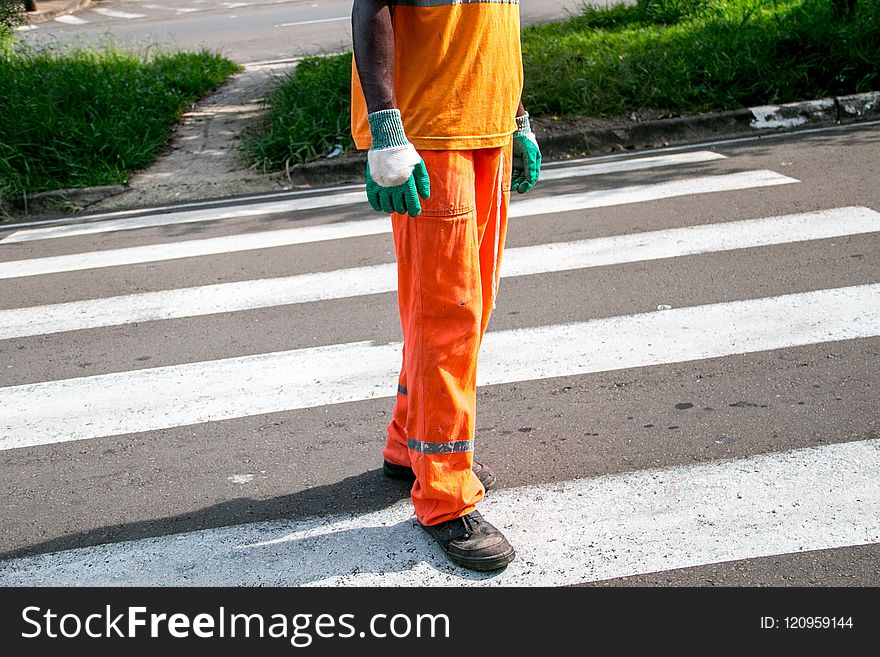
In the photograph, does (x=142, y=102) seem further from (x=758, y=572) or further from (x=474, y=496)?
(x=758, y=572)

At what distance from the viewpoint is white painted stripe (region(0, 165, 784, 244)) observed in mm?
6715

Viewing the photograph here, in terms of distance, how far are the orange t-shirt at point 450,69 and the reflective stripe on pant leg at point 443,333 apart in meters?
0.07

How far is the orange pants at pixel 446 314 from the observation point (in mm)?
2963

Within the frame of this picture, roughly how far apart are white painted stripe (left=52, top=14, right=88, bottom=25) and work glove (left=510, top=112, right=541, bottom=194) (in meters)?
18.7

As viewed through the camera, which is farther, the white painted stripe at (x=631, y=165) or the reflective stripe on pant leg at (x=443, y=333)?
the white painted stripe at (x=631, y=165)

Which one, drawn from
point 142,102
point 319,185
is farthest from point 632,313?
point 142,102

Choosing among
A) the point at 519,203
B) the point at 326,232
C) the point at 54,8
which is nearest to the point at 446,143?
the point at 326,232

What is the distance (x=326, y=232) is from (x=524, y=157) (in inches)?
128

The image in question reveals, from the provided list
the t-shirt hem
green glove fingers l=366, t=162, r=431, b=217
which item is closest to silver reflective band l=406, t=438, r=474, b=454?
green glove fingers l=366, t=162, r=431, b=217

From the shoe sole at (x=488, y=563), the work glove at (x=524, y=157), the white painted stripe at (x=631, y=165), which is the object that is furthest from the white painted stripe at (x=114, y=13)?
the shoe sole at (x=488, y=563)

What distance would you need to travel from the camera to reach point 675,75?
898 centimetres

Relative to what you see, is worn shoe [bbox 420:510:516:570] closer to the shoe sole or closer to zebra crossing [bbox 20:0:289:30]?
the shoe sole

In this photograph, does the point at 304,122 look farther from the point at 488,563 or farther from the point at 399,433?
the point at 488,563

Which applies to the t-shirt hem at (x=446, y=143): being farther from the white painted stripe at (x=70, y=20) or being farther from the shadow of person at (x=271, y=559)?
the white painted stripe at (x=70, y=20)
